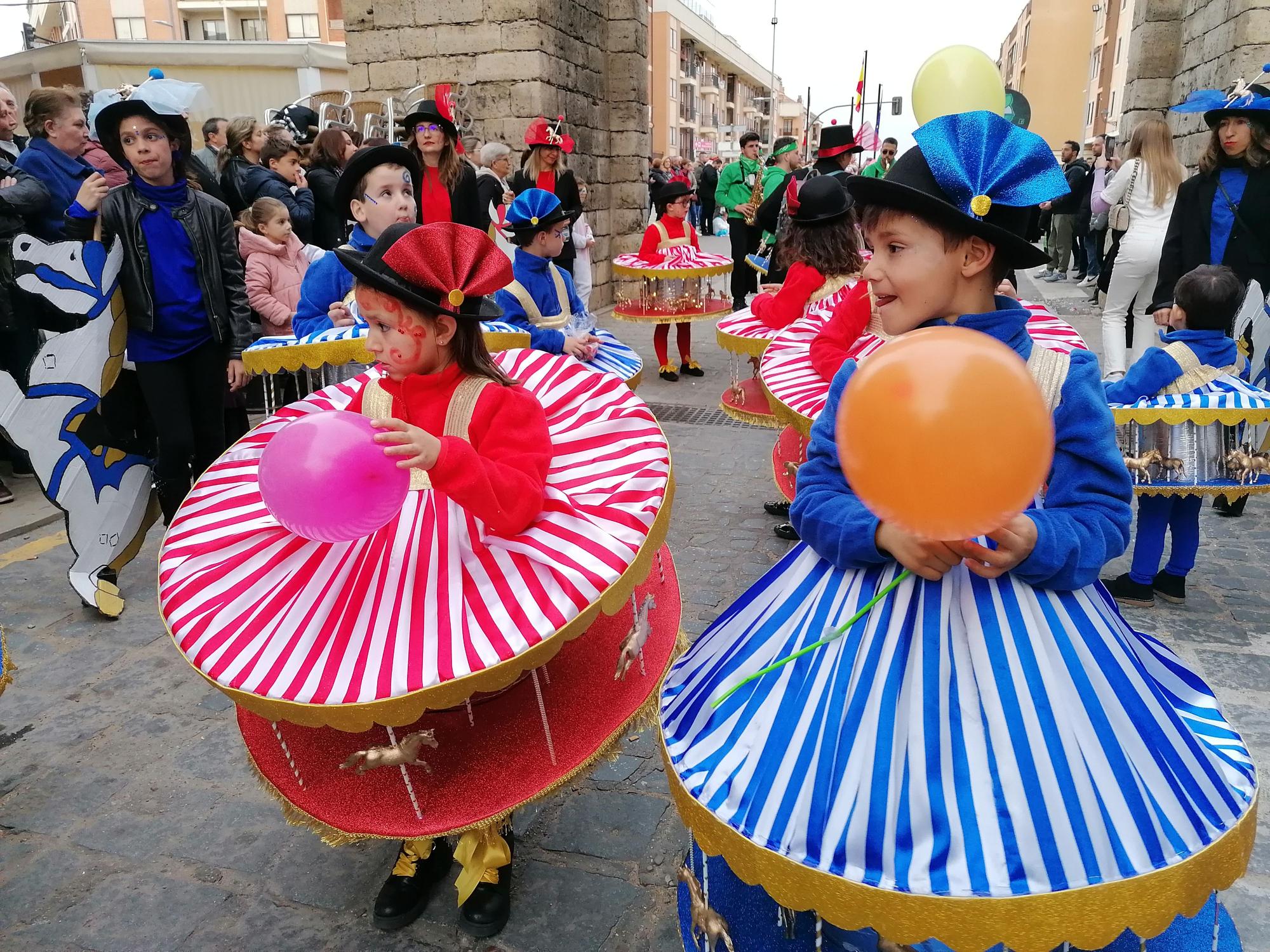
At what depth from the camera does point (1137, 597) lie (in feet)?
13.9

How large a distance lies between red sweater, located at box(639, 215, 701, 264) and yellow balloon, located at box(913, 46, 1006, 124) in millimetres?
6548

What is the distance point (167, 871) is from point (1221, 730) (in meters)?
2.81

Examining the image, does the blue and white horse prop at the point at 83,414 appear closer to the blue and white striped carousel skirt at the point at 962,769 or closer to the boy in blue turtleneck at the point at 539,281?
the boy in blue turtleneck at the point at 539,281

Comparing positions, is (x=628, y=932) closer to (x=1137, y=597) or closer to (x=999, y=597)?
(x=999, y=597)

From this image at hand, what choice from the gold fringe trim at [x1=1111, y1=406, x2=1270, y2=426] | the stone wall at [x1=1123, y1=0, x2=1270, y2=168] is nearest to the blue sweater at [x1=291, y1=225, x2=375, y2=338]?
the gold fringe trim at [x1=1111, y1=406, x2=1270, y2=426]

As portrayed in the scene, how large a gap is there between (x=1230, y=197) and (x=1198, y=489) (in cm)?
250

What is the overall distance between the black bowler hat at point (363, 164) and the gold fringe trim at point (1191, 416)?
3.30 metres

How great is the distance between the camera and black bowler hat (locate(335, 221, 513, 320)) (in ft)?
6.88

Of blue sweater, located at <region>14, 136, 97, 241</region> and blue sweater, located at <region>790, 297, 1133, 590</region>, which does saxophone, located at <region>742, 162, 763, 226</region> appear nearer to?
blue sweater, located at <region>14, 136, 97, 241</region>

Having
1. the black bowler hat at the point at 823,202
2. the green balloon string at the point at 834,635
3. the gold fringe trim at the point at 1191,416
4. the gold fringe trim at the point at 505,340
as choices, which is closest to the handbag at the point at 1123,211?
the black bowler hat at the point at 823,202

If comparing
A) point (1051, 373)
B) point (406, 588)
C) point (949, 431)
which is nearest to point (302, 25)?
point (406, 588)

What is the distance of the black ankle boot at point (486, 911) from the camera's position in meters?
2.33

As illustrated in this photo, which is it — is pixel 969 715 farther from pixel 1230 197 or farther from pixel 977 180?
pixel 1230 197

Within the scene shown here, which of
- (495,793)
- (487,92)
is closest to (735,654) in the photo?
(495,793)
